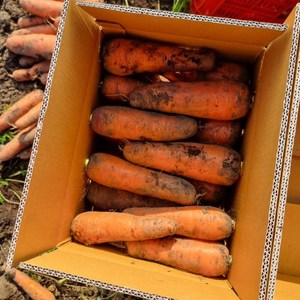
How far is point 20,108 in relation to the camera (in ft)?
6.64

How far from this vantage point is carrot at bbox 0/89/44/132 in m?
2.03

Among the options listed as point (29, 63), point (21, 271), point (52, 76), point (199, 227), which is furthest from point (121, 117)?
point (21, 271)

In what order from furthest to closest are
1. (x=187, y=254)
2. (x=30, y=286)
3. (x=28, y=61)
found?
(x=28, y=61), (x=30, y=286), (x=187, y=254)

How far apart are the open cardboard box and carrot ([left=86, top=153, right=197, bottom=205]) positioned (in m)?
0.07

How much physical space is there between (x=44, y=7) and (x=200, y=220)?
4.34 feet

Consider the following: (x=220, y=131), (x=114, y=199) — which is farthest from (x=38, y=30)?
(x=220, y=131)

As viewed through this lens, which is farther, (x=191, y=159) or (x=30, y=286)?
(x=30, y=286)

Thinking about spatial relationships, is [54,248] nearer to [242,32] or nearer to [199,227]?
[199,227]

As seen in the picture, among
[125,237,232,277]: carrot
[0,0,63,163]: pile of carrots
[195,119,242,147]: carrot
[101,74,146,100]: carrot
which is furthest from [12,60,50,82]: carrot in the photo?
[125,237,232,277]: carrot

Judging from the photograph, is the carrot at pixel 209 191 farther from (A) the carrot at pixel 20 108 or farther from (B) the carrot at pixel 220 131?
(A) the carrot at pixel 20 108

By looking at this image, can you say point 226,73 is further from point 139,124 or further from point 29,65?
point 29,65

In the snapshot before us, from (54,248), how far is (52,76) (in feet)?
1.94

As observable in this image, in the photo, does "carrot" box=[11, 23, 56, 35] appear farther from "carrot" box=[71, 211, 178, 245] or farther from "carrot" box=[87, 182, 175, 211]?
"carrot" box=[71, 211, 178, 245]

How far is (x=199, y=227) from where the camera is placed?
1511 millimetres
